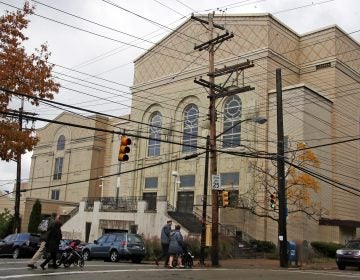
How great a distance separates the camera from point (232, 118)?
46.8 meters

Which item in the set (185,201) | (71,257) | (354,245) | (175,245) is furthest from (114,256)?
(185,201)

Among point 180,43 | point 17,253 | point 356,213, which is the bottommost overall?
point 17,253

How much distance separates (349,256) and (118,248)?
1172cm

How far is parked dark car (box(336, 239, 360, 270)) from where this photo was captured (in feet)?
85.1

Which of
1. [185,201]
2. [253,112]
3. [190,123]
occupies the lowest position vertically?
[185,201]

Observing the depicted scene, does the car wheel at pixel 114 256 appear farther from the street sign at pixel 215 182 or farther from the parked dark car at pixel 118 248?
the street sign at pixel 215 182

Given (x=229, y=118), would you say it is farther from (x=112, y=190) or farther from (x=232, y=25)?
(x=112, y=190)

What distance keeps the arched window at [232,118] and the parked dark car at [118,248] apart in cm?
2135

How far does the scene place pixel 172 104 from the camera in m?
51.9

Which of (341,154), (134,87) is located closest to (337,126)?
(341,154)

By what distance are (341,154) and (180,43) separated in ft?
64.3

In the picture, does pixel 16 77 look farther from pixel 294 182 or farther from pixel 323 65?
pixel 323 65

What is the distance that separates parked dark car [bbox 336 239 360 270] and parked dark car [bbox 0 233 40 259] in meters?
15.9

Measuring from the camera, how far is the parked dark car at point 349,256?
1021 inches
